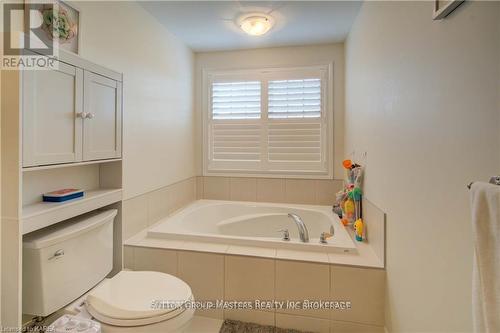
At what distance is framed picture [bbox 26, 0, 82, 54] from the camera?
127cm

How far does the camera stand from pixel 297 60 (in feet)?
9.21

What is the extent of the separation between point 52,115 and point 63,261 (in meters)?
0.72

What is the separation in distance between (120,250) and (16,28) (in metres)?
1.41

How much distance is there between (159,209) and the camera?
Answer: 2.31m

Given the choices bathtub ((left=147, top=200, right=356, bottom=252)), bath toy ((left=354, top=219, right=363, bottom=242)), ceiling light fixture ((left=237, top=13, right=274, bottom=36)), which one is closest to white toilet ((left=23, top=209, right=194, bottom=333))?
bathtub ((left=147, top=200, right=356, bottom=252))

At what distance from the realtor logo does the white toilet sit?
78 cm

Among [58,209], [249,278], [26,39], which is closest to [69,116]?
[26,39]

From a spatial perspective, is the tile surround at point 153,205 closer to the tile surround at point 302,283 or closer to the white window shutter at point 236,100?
the white window shutter at point 236,100

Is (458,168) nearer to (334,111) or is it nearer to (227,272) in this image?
(227,272)

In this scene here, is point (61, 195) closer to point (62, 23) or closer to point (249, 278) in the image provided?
point (62, 23)

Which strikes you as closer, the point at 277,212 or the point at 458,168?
the point at 458,168

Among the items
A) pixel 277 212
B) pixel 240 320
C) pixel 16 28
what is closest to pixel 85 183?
pixel 16 28

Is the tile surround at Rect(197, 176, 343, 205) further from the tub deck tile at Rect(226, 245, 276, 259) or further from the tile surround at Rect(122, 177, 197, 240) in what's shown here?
the tub deck tile at Rect(226, 245, 276, 259)

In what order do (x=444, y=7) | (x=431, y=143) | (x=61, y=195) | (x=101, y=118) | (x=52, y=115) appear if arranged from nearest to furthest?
(x=444, y=7)
(x=431, y=143)
(x=52, y=115)
(x=61, y=195)
(x=101, y=118)
